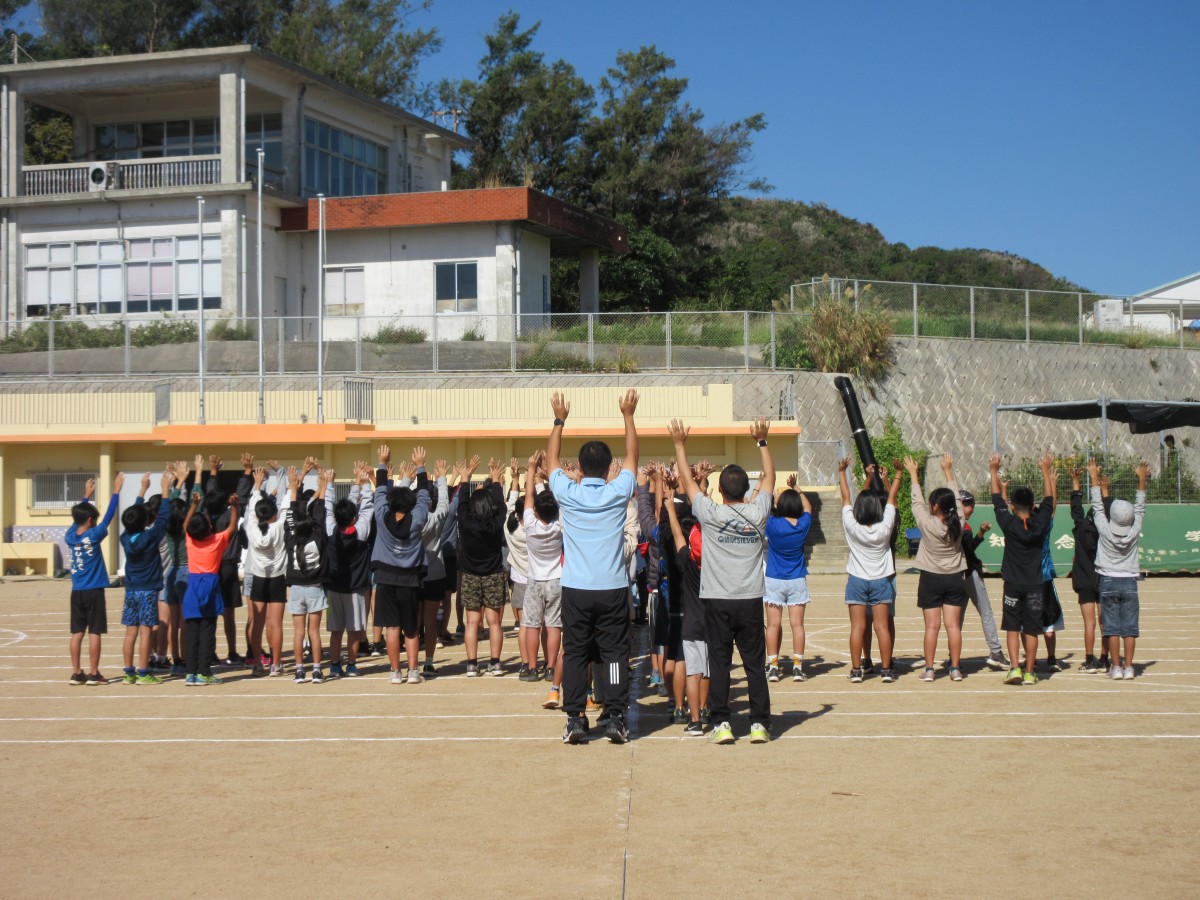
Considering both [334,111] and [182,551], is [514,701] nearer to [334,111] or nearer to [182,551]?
[182,551]

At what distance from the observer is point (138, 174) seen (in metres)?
35.1

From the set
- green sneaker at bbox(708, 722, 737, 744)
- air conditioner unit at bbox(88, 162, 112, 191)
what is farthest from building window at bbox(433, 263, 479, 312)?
green sneaker at bbox(708, 722, 737, 744)

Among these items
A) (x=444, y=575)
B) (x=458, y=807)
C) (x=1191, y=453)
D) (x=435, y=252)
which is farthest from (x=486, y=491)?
(x=1191, y=453)

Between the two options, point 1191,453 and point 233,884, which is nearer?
point 233,884

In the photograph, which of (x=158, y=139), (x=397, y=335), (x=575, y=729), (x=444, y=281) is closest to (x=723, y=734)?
(x=575, y=729)

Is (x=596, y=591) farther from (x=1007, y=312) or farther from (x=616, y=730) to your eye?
(x=1007, y=312)

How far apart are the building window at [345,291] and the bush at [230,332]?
5.38 m

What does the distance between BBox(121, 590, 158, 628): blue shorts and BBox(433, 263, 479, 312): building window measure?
22.6 meters

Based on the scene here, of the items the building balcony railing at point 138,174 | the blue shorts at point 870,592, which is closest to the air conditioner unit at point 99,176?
the building balcony railing at point 138,174

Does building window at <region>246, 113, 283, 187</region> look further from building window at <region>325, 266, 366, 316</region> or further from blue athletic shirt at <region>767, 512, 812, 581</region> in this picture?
blue athletic shirt at <region>767, 512, 812, 581</region>

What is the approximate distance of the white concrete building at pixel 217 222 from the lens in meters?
33.7

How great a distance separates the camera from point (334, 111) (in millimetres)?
37719

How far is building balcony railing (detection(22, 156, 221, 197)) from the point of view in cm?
3444

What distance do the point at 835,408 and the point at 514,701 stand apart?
718 inches
